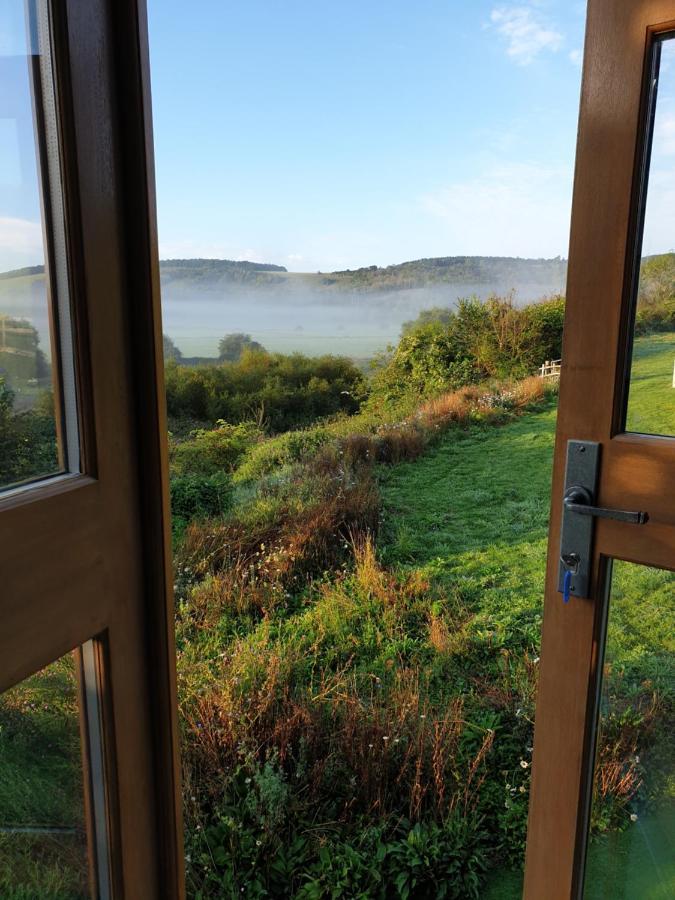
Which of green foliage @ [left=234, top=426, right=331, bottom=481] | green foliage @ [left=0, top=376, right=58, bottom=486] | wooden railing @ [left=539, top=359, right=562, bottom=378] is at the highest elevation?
green foliage @ [left=0, top=376, right=58, bottom=486]

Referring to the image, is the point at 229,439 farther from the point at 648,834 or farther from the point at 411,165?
the point at 648,834

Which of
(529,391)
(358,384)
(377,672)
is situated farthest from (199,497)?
(529,391)

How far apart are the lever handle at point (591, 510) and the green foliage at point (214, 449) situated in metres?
2.92

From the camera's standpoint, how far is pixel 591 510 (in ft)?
3.17

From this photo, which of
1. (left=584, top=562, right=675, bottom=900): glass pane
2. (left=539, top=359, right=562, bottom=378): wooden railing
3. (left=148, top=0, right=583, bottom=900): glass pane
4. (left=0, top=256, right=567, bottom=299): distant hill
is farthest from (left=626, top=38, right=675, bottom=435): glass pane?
(left=539, top=359, right=562, bottom=378): wooden railing

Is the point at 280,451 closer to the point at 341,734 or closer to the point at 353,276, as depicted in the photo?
the point at 353,276

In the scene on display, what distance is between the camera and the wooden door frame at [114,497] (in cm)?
75

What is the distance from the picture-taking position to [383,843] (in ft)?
6.43

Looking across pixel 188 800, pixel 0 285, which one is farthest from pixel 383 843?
pixel 0 285

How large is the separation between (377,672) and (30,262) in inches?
93.3

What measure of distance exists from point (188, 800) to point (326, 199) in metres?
2.94

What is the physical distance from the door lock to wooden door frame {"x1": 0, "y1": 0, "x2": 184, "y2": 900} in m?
0.61

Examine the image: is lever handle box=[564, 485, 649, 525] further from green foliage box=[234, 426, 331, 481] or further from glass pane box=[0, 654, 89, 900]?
green foliage box=[234, 426, 331, 481]

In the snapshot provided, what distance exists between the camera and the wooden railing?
12.0 ft
